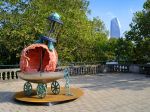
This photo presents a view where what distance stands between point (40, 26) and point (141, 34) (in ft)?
25.7

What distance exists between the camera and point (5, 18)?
77.0 feet

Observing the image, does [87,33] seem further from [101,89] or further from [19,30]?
[101,89]

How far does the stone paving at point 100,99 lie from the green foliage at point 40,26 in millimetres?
4385

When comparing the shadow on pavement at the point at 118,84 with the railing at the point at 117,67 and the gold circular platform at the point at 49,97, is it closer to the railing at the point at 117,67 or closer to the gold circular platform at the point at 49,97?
the gold circular platform at the point at 49,97

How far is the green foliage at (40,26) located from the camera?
2327 centimetres

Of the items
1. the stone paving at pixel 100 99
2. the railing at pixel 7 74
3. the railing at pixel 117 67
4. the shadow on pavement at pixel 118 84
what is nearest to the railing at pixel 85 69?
the railing at pixel 117 67

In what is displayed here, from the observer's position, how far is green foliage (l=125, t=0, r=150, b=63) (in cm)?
2508

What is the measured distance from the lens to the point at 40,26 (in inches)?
920

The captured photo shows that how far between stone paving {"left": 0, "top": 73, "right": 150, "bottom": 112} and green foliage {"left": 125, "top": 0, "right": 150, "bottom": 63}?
591cm

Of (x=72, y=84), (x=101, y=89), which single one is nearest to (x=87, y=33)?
(x=72, y=84)

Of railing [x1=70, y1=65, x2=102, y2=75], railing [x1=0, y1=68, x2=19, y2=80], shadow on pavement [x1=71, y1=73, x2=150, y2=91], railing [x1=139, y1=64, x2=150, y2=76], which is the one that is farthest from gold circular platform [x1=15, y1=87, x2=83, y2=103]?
railing [x1=139, y1=64, x2=150, y2=76]

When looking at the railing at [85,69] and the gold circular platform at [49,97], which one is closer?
the gold circular platform at [49,97]

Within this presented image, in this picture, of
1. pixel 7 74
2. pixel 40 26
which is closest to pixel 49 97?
pixel 7 74

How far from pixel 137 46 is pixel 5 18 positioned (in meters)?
10.2
